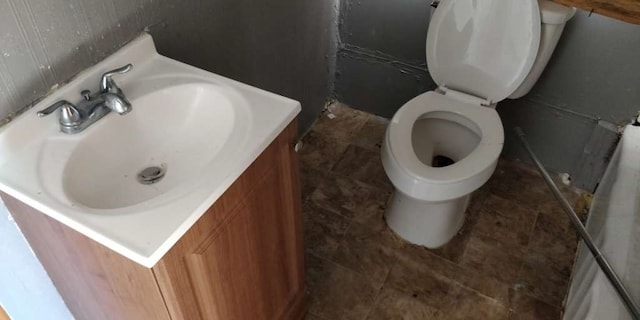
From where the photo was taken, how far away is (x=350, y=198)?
77.1 inches

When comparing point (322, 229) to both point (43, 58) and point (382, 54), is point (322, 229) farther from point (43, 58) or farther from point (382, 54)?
Answer: point (43, 58)

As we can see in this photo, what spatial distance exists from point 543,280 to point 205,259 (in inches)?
48.4

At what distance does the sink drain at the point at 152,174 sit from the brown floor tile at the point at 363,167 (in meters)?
1.06

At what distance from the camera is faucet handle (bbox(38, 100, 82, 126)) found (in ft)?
3.11

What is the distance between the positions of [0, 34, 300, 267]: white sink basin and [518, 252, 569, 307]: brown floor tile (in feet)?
3.57

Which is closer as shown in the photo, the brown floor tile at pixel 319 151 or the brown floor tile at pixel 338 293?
the brown floor tile at pixel 338 293

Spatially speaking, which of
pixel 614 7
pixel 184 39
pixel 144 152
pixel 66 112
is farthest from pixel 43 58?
pixel 614 7

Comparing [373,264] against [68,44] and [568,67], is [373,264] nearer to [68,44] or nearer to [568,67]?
[568,67]

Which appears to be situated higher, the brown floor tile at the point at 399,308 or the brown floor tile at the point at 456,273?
the brown floor tile at the point at 456,273

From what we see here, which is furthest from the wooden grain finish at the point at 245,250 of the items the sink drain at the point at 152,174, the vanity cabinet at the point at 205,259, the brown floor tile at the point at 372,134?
the brown floor tile at the point at 372,134

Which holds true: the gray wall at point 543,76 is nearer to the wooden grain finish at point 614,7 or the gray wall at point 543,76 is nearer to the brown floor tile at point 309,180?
the wooden grain finish at point 614,7

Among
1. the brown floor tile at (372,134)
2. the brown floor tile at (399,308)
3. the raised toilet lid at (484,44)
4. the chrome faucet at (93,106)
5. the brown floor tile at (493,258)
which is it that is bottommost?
the brown floor tile at (399,308)

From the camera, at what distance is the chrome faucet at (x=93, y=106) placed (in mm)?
965

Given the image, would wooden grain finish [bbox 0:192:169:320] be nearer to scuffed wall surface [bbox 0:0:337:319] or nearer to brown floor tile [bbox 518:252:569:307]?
scuffed wall surface [bbox 0:0:337:319]
